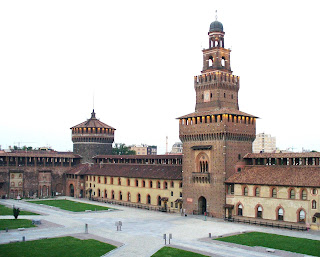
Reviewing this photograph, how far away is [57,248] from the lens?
48.2 m

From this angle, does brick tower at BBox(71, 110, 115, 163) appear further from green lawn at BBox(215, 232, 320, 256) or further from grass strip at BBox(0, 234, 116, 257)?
green lawn at BBox(215, 232, 320, 256)

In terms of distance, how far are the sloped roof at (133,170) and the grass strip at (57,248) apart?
32.2 metres

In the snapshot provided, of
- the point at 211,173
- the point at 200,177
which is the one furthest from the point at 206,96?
the point at 200,177

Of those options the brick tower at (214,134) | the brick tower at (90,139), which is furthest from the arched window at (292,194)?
the brick tower at (90,139)

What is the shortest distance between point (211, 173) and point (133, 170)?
83.2 ft

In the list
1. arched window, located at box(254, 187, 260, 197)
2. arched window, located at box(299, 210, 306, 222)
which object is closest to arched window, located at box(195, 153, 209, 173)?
arched window, located at box(254, 187, 260, 197)

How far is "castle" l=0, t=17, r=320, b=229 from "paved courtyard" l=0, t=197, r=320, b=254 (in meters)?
3.86

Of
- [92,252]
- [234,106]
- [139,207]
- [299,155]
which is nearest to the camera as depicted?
[92,252]

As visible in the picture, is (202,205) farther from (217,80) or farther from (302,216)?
(217,80)

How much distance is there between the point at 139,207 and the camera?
86875 millimetres

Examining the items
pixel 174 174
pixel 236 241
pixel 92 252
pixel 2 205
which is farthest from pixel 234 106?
pixel 2 205

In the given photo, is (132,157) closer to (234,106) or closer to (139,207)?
(139,207)

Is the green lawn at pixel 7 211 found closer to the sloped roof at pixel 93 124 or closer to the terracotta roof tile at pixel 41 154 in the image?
the terracotta roof tile at pixel 41 154

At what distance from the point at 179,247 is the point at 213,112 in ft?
101
